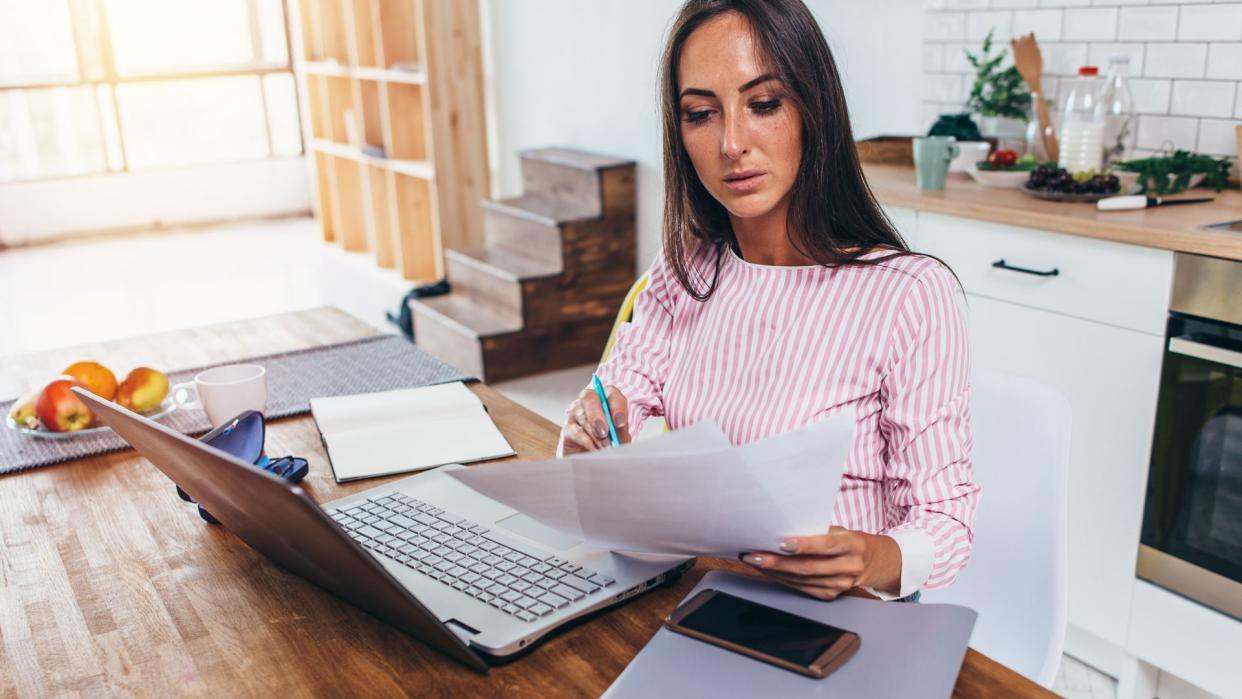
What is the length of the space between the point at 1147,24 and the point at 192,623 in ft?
7.92

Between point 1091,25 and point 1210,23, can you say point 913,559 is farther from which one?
point 1091,25

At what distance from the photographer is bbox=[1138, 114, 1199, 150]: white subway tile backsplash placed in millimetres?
2410

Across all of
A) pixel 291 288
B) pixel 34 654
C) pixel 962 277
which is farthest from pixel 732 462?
pixel 291 288

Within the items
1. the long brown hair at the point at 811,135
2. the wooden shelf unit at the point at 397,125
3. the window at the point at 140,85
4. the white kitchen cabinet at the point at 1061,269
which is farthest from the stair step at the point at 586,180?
the window at the point at 140,85

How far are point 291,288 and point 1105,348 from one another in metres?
4.64

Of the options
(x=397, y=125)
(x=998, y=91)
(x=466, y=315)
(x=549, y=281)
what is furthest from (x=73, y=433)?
(x=397, y=125)

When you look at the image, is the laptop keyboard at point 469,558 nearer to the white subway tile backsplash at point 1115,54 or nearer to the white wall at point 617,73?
the white subway tile backsplash at point 1115,54

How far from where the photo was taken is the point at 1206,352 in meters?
1.85

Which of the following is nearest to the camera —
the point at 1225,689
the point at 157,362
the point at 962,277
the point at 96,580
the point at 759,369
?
the point at 96,580

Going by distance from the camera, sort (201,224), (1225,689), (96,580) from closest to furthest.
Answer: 1. (96,580)
2. (1225,689)
3. (201,224)

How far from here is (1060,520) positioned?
1.16 meters

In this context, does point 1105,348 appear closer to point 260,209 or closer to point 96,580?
point 96,580

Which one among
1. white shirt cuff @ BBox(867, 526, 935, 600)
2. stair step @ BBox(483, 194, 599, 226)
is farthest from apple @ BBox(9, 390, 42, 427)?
stair step @ BBox(483, 194, 599, 226)

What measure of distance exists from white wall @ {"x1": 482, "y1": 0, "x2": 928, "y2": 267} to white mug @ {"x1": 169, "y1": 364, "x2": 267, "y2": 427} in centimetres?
211
